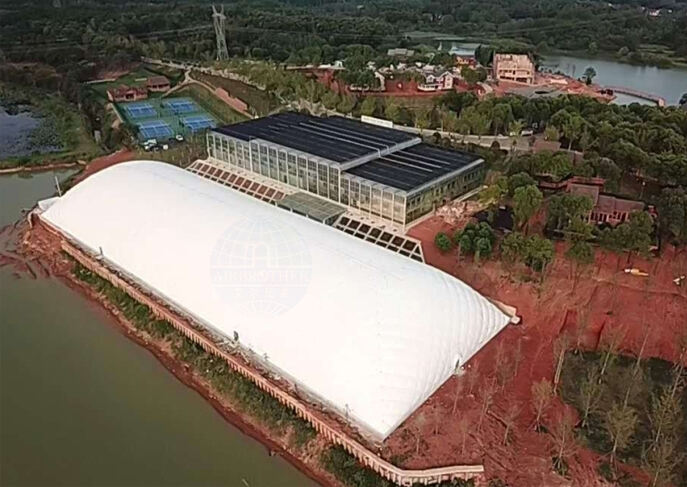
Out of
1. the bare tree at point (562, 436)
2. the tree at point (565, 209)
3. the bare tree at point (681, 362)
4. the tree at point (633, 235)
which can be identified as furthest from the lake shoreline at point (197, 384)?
the tree at point (565, 209)

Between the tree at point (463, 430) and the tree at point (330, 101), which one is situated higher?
the tree at point (330, 101)

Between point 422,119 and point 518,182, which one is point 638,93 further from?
point 518,182

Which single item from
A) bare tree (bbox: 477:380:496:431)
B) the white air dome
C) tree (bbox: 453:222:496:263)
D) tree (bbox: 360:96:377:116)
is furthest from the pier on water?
bare tree (bbox: 477:380:496:431)

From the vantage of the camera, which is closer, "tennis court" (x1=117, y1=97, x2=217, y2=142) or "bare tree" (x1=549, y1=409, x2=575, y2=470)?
"bare tree" (x1=549, y1=409, x2=575, y2=470)

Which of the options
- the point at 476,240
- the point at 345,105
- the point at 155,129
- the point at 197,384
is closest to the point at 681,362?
the point at 476,240

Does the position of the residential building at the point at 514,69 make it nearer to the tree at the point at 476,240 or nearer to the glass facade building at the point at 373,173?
the glass facade building at the point at 373,173

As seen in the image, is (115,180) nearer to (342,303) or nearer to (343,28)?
(342,303)

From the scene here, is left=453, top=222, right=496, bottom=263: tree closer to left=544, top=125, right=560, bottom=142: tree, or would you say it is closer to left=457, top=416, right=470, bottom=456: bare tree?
left=457, top=416, right=470, bottom=456: bare tree
